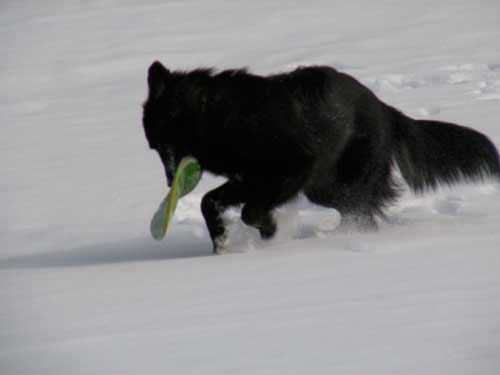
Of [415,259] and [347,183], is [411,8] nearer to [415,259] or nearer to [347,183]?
[347,183]

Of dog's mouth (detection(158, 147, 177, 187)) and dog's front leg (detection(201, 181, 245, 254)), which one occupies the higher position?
dog's mouth (detection(158, 147, 177, 187))

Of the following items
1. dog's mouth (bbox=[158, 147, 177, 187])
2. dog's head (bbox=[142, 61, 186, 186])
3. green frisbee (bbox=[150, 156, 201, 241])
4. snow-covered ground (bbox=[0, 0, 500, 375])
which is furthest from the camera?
dog's mouth (bbox=[158, 147, 177, 187])

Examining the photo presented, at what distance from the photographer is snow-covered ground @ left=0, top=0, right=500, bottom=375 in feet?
10.1

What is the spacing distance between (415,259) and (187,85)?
197 cm

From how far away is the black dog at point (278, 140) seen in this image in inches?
209

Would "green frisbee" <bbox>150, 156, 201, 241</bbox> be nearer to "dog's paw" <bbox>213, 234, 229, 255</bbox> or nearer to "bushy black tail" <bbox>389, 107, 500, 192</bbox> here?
"dog's paw" <bbox>213, 234, 229, 255</bbox>

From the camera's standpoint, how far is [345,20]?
13797 mm

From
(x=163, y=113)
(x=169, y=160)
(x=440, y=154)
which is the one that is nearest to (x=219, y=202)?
(x=169, y=160)

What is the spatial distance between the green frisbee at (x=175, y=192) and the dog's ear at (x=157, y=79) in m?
0.44

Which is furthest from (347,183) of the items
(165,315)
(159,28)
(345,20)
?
(159,28)

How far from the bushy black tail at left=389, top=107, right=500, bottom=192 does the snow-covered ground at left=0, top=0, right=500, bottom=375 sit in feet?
0.61

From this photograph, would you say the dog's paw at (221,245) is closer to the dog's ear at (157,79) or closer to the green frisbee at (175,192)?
the green frisbee at (175,192)

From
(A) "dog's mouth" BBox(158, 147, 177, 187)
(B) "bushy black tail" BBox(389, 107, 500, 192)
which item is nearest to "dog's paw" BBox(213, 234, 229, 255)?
(A) "dog's mouth" BBox(158, 147, 177, 187)

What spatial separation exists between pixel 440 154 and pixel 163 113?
5.97 feet
